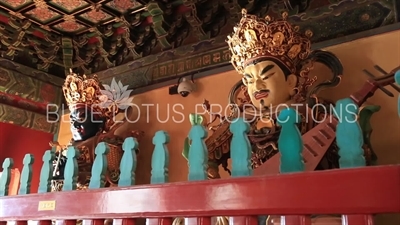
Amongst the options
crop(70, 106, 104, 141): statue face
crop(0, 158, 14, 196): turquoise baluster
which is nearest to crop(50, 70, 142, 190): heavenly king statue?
crop(70, 106, 104, 141): statue face

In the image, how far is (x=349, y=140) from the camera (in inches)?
31.3

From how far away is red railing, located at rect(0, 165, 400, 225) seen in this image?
0.72 m

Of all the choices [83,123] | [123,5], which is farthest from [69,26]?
[83,123]

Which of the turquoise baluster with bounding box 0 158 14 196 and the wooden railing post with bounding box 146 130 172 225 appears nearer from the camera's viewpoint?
the wooden railing post with bounding box 146 130 172 225

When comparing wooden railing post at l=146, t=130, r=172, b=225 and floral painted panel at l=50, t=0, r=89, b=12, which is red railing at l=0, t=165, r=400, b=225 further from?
floral painted panel at l=50, t=0, r=89, b=12

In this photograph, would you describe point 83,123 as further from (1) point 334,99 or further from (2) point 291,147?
(2) point 291,147

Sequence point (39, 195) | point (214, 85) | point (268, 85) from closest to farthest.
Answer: point (39, 195)
point (268, 85)
point (214, 85)

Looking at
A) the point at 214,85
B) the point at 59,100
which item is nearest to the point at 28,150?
the point at 59,100

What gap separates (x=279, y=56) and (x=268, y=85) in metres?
0.12

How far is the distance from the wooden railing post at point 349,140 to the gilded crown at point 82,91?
64.0 inches

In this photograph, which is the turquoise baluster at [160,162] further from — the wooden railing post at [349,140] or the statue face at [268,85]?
the statue face at [268,85]

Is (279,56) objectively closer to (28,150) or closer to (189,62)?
(189,62)

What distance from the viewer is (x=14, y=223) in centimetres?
123

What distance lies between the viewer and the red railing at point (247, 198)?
72 centimetres
